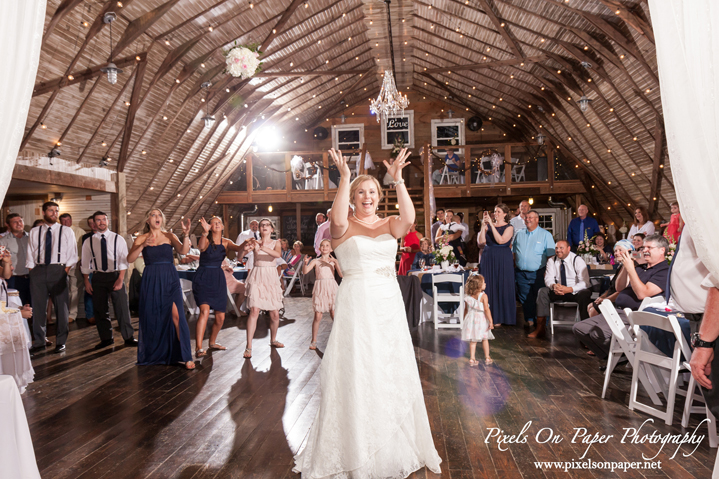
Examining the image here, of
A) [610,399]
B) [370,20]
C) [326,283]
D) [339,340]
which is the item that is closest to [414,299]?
[326,283]

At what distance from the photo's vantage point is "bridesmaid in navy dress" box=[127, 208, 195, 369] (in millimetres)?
5000

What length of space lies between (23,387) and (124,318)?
1.97 metres

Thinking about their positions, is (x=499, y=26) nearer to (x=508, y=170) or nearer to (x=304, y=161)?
(x=508, y=170)

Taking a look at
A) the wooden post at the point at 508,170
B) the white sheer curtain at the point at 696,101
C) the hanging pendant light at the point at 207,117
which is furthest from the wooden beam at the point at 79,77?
the wooden post at the point at 508,170

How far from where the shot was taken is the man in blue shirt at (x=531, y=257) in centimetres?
686

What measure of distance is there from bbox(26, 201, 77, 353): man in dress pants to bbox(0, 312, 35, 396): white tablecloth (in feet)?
5.60

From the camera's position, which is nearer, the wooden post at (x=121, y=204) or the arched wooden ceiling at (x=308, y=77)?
the arched wooden ceiling at (x=308, y=77)

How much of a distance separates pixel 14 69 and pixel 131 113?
26.4ft

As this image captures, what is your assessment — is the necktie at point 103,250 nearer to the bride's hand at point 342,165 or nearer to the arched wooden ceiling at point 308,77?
the arched wooden ceiling at point 308,77

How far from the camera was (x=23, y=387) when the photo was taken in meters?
4.30

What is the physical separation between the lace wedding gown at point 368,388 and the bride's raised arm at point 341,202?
0.09 metres

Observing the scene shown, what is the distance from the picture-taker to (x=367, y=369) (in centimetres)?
258

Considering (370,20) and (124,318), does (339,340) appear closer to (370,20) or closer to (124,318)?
(124,318)

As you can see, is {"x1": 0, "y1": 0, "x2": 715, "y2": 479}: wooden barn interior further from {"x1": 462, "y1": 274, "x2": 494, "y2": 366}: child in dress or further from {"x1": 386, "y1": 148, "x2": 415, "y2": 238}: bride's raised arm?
{"x1": 386, "y1": 148, "x2": 415, "y2": 238}: bride's raised arm
